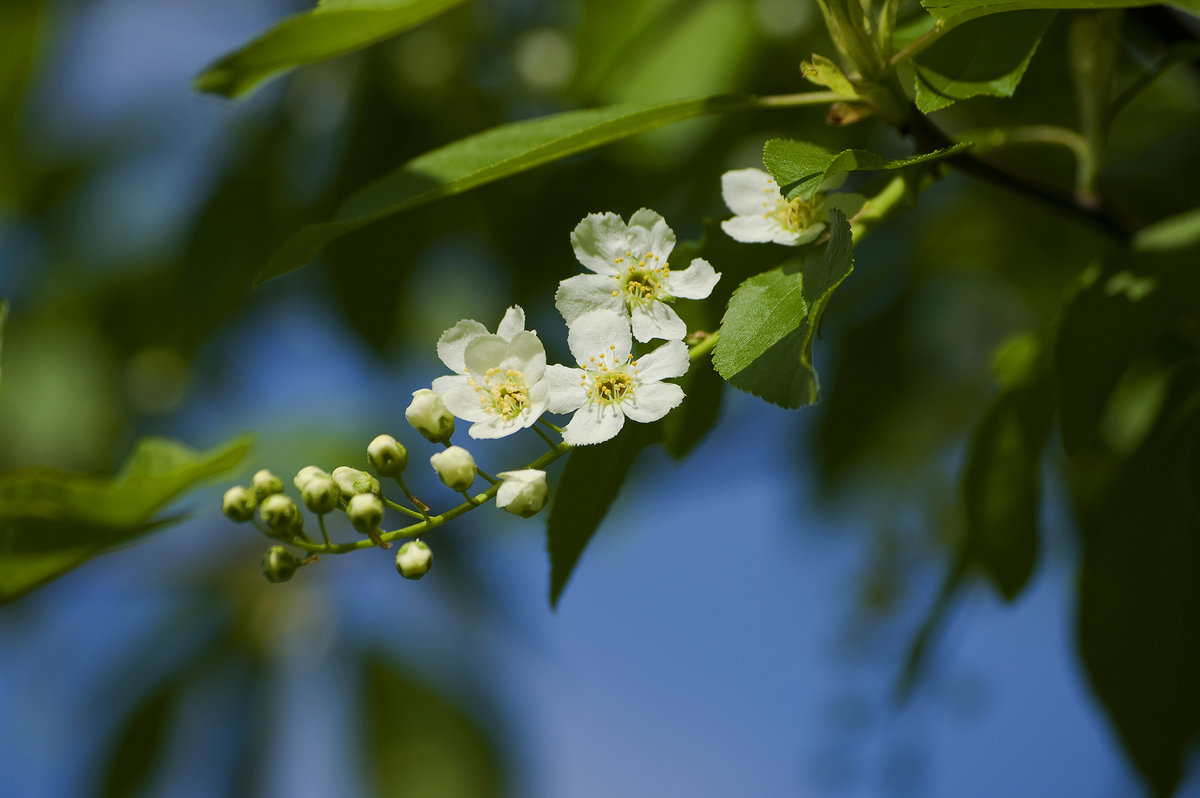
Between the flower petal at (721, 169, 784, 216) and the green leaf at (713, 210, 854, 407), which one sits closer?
the green leaf at (713, 210, 854, 407)

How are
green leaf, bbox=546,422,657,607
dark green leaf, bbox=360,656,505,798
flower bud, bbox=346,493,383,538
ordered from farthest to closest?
dark green leaf, bbox=360,656,505,798, green leaf, bbox=546,422,657,607, flower bud, bbox=346,493,383,538

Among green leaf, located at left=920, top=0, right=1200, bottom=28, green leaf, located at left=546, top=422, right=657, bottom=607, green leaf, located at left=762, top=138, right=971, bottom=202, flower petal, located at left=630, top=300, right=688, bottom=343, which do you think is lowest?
green leaf, located at left=546, top=422, right=657, bottom=607

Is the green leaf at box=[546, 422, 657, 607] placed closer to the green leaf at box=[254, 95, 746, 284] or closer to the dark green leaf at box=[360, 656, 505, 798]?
the green leaf at box=[254, 95, 746, 284]

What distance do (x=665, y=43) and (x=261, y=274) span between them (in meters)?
0.99

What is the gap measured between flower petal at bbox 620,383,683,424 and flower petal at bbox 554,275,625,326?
0.10 m

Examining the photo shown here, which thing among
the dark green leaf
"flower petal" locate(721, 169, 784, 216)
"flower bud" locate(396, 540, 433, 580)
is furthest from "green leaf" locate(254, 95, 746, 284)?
the dark green leaf

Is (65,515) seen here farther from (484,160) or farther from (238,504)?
(484,160)

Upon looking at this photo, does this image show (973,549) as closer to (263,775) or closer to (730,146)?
(730,146)

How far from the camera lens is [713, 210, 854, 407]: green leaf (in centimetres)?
74

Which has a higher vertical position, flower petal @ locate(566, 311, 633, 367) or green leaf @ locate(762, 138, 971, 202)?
green leaf @ locate(762, 138, 971, 202)

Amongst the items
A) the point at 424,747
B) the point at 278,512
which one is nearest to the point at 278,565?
the point at 278,512

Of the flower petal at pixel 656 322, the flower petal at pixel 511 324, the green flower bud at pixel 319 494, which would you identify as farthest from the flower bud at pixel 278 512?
the flower petal at pixel 656 322

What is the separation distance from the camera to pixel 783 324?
0.79 meters

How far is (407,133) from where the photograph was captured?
87.0 inches
